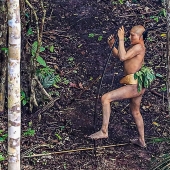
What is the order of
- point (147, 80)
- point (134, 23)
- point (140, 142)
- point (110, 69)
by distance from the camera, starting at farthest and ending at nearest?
point (134, 23) → point (110, 69) → point (140, 142) → point (147, 80)

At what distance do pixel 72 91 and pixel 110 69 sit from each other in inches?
42.3

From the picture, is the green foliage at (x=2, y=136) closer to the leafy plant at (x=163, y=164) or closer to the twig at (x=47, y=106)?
the twig at (x=47, y=106)

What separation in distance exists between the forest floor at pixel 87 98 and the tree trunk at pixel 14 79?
1.26 meters

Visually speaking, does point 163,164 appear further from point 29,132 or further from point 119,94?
point 29,132

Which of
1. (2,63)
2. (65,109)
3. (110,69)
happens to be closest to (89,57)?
(110,69)

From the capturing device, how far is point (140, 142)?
6.56 meters

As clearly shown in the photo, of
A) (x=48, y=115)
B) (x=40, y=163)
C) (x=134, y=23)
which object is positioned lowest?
(x=40, y=163)

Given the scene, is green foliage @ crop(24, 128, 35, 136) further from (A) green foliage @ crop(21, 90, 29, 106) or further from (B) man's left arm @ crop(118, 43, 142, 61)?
(B) man's left arm @ crop(118, 43, 142, 61)

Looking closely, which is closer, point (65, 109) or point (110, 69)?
point (65, 109)

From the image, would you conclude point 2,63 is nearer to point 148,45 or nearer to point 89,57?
point 89,57

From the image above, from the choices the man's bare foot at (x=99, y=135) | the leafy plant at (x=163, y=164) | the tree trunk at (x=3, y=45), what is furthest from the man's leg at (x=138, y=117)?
the tree trunk at (x=3, y=45)

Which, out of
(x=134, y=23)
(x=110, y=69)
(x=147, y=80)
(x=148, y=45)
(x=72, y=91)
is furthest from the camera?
(x=134, y=23)

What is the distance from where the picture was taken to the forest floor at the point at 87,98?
636cm

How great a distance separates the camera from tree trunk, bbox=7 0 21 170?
15.1 ft
